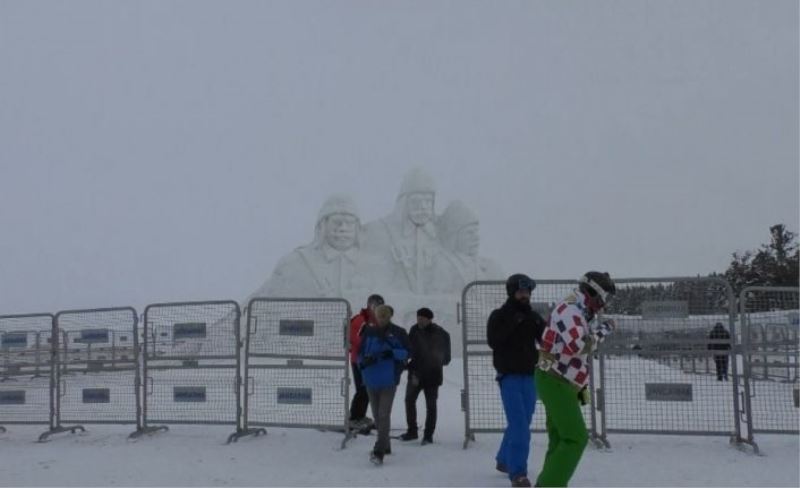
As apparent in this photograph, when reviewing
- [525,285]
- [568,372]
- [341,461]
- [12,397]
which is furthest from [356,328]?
[12,397]

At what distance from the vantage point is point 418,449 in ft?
28.3

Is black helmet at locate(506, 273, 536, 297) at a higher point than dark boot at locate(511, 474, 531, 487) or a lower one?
higher

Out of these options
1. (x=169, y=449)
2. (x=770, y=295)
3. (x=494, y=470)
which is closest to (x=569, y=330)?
(x=494, y=470)

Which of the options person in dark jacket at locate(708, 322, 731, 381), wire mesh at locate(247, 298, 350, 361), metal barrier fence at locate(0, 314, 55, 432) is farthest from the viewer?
metal barrier fence at locate(0, 314, 55, 432)

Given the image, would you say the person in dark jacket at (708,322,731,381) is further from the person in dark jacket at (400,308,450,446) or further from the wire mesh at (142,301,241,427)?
the wire mesh at (142,301,241,427)

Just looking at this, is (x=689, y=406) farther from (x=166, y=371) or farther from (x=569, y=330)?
(x=166, y=371)

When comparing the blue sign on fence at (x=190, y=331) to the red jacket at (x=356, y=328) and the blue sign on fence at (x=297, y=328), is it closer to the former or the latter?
the blue sign on fence at (x=297, y=328)

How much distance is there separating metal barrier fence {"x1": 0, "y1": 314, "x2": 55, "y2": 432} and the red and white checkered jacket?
768 centimetres

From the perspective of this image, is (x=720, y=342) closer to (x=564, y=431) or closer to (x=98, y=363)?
(x=564, y=431)

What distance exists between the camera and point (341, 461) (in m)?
8.20

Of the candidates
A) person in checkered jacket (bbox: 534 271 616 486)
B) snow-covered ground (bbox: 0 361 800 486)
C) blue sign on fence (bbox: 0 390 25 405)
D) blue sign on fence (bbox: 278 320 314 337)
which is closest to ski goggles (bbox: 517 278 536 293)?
person in checkered jacket (bbox: 534 271 616 486)

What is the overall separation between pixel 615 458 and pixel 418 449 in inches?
83.1

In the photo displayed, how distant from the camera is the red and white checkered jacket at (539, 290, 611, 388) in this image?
5.74 meters

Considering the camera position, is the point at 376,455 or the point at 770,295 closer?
the point at 376,455
